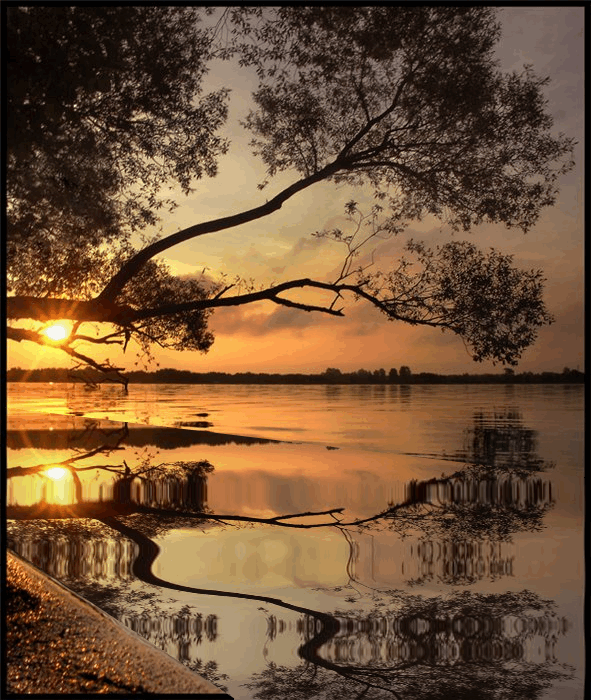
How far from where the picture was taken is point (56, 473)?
33.5 feet

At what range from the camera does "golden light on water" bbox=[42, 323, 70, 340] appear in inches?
327

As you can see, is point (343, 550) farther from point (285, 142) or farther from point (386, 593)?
point (285, 142)

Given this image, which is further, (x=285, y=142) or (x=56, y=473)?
(x=56, y=473)

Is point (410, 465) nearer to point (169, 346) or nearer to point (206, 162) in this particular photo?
point (169, 346)

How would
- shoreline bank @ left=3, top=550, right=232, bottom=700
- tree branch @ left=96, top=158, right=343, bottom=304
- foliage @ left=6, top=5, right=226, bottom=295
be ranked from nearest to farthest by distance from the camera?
shoreline bank @ left=3, top=550, right=232, bottom=700 → foliage @ left=6, top=5, right=226, bottom=295 → tree branch @ left=96, top=158, right=343, bottom=304

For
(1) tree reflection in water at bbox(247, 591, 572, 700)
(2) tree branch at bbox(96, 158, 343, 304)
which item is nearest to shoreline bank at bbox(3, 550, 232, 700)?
(1) tree reflection in water at bbox(247, 591, 572, 700)

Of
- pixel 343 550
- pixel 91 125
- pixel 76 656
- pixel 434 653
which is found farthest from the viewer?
pixel 91 125

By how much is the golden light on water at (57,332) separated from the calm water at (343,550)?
6.52 ft

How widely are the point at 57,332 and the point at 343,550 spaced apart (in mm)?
4439

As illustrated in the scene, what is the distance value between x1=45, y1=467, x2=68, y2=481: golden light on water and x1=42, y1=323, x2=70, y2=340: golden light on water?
7.82ft

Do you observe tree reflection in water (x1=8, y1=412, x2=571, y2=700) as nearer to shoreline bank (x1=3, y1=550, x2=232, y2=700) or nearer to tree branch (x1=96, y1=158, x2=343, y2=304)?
shoreline bank (x1=3, y1=550, x2=232, y2=700)

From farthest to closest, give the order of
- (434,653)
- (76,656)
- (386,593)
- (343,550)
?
(343,550)
(386,593)
(434,653)
(76,656)

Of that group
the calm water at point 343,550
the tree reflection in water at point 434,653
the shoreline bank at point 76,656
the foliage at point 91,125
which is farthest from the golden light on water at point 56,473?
the tree reflection in water at point 434,653

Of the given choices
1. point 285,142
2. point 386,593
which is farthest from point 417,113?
point 386,593
